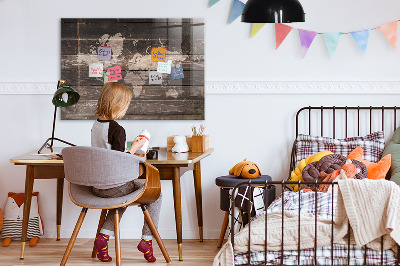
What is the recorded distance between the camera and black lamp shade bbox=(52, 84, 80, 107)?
13.2 feet

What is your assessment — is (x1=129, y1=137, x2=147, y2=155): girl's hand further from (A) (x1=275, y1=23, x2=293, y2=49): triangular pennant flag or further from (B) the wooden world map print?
(A) (x1=275, y1=23, x2=293, y2=49): triangular pennant flag

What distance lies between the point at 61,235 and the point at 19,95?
3.49ft

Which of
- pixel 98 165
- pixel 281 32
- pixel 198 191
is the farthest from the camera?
pixel 281 32

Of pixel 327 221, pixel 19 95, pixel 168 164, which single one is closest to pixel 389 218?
pixel 327 221

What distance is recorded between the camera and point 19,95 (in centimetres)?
440

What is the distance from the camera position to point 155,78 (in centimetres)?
437

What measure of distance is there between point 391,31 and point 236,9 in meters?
1.10

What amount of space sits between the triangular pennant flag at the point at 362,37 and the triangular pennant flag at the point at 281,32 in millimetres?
454

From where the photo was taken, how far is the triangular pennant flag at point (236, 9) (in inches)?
169

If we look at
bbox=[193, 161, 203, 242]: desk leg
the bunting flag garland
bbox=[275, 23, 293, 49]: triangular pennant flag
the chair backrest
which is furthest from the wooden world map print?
the chair backrest

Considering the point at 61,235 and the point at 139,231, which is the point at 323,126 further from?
the point at 61,235

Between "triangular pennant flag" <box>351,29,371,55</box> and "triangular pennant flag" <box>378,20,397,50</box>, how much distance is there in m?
0.11

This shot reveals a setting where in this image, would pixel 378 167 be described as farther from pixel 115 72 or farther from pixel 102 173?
pixel 115 72

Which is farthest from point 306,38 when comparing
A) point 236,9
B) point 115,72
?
point 115,72
